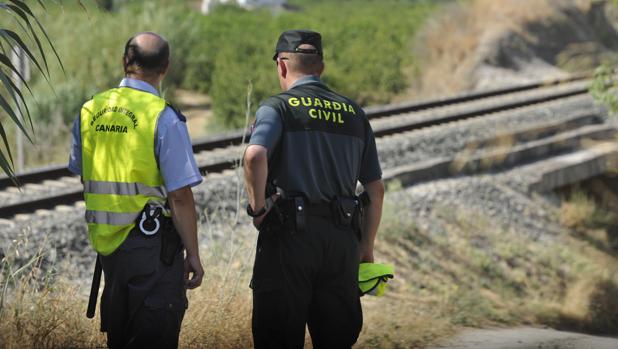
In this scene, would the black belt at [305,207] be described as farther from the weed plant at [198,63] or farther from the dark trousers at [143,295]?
the weed plant at [198,63]

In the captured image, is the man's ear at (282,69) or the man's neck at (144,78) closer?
the man's neck at (144,78)

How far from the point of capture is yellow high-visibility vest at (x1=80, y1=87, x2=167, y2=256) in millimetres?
4352

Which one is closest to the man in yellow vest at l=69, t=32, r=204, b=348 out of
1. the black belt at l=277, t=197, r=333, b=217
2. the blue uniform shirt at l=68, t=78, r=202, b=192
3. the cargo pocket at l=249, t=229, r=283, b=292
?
the blue uniform shirt at l=68, t=78, r=202, b=192

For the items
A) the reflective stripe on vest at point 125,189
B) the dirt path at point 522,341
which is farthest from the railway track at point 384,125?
the reflective stripe on vest at point 125,189

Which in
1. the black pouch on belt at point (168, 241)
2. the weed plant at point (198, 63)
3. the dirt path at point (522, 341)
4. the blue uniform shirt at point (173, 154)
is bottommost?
the dirt path at point (522, 341)

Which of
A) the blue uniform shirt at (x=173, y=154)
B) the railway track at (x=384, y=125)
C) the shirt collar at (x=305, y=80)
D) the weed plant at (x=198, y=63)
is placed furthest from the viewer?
the weed plant at (x=198, y=63)

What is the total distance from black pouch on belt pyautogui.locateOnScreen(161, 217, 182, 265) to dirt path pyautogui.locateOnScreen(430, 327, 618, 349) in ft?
11.2

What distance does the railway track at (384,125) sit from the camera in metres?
10.1

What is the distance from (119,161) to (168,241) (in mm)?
413

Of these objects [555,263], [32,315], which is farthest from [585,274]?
[32,315]

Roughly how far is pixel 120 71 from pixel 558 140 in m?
12.4

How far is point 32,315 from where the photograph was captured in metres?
5.86

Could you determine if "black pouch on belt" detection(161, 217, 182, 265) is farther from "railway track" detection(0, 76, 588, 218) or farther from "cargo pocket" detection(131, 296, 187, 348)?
"railway track" detection(0, 76, 588, 218)

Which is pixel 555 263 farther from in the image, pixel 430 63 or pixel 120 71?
pixel 120 71
